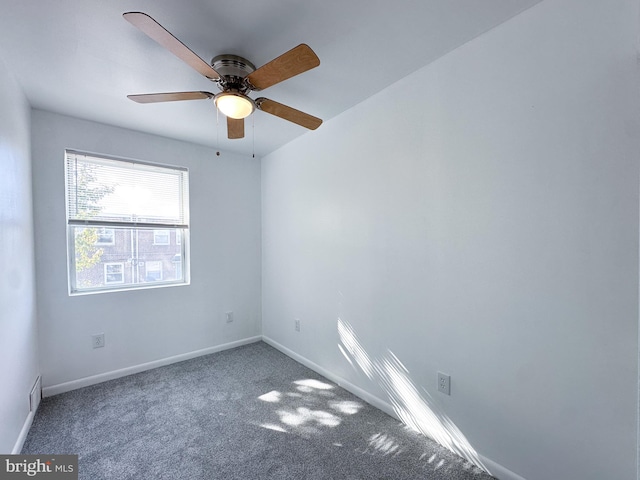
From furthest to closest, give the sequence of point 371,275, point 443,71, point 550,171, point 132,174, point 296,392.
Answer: point 132,174, point 296,392, point 371,275, point 443,71, point 550,171

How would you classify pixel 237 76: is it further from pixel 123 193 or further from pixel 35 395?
pixel 35 395

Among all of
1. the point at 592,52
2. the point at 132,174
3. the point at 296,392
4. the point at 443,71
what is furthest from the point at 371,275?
the point at 132,174

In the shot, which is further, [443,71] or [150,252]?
[150,252]

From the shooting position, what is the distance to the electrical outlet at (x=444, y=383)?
1771 mm

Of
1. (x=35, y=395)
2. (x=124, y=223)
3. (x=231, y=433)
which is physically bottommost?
→ (x=231, y=433)

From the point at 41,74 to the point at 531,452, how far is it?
365 cm

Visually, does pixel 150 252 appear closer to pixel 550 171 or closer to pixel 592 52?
pixel 550 171

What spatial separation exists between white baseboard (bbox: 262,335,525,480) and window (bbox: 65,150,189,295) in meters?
1.40

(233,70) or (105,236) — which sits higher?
(233,70)

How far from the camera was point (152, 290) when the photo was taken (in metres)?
2.96

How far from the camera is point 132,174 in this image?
2.90m

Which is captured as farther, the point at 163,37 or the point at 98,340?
the point at 98,340

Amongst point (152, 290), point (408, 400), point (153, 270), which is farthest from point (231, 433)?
point (153, 270)

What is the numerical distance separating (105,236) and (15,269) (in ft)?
3.11
